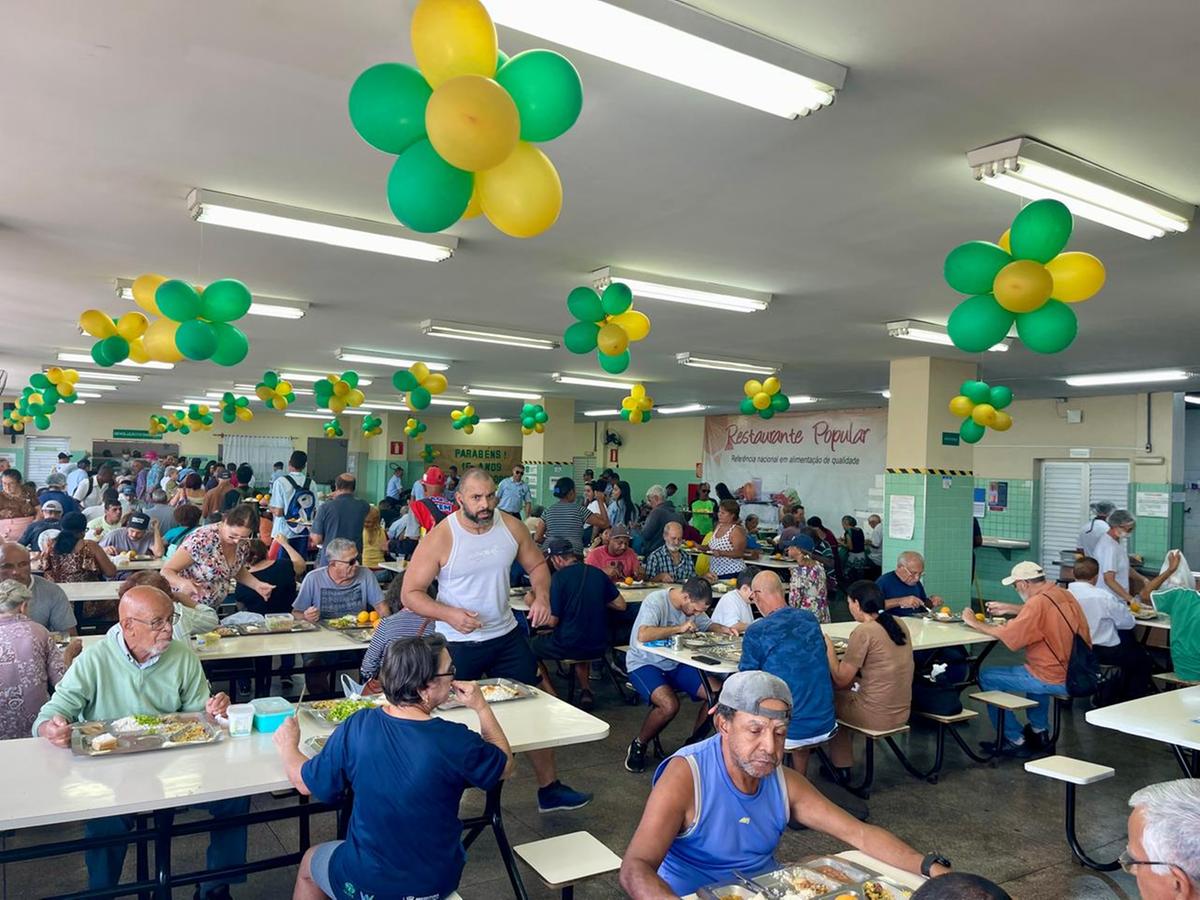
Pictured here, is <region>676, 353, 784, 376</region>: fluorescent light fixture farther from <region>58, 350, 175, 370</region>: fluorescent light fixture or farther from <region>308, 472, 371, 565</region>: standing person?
<region>58, 350, 175, 370</region>: fluorescent light fixture

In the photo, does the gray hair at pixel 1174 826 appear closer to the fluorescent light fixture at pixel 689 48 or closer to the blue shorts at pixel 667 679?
the fluorescent light fixture at pixel 689 48

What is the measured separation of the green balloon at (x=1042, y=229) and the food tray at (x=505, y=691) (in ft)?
9.20

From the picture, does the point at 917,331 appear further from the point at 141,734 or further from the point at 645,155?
the point at 141,734

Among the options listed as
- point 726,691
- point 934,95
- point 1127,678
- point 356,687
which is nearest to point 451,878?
point 726,691

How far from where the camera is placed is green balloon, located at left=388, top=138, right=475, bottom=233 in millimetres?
2381

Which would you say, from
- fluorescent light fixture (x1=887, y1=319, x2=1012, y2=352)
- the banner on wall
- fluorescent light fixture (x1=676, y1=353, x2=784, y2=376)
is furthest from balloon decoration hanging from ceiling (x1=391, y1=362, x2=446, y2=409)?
the banner on wall

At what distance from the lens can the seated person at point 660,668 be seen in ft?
16.3

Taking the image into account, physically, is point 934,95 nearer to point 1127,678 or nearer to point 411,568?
point 411,568

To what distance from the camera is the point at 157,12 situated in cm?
276

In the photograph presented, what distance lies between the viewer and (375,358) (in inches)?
434

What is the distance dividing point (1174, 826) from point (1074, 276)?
2.65 m

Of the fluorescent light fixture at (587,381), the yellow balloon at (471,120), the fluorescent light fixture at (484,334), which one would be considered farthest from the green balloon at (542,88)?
the fluorescent light fixture at (587,381)

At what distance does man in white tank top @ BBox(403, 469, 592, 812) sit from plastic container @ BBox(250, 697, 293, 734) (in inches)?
29.8

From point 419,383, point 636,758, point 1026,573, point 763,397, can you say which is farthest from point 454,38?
point 419,383
